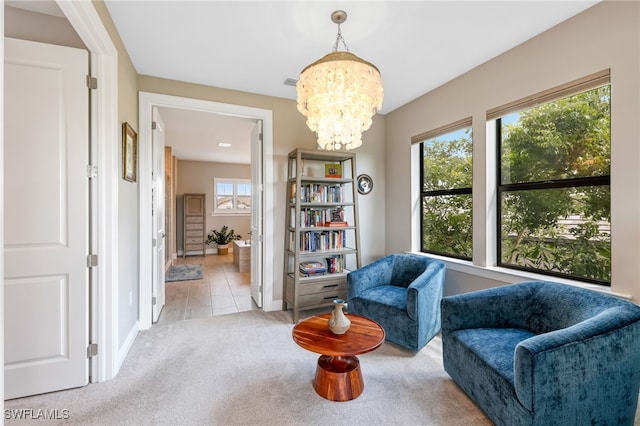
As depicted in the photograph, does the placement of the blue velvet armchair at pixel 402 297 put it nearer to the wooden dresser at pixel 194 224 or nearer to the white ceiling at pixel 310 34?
the white ceiling at pixel 310 34

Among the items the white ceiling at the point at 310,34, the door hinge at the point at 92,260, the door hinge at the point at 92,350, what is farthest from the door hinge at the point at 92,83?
the door hinge at the point at 92,350

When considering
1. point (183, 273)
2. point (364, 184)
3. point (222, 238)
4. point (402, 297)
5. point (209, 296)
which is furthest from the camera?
point (222, 238)

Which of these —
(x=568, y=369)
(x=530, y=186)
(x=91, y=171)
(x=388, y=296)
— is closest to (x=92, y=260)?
(x=91, y=171)

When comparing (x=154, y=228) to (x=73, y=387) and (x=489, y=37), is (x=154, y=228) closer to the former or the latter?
(x=73, y=387)

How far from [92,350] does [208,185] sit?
6.41 meters

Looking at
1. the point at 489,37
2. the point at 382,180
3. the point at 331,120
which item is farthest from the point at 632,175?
the point at 382,180

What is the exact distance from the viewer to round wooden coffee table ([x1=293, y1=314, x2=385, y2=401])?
1.73 m

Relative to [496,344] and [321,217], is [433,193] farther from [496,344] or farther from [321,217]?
[496,344]

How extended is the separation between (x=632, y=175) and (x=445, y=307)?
1.39m

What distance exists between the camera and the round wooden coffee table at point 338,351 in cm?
173

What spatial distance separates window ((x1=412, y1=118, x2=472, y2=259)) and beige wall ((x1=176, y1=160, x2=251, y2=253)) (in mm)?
6019

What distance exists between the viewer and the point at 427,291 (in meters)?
2.45

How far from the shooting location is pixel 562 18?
81.1 inches

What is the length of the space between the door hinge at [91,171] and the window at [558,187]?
3239 millimetres
